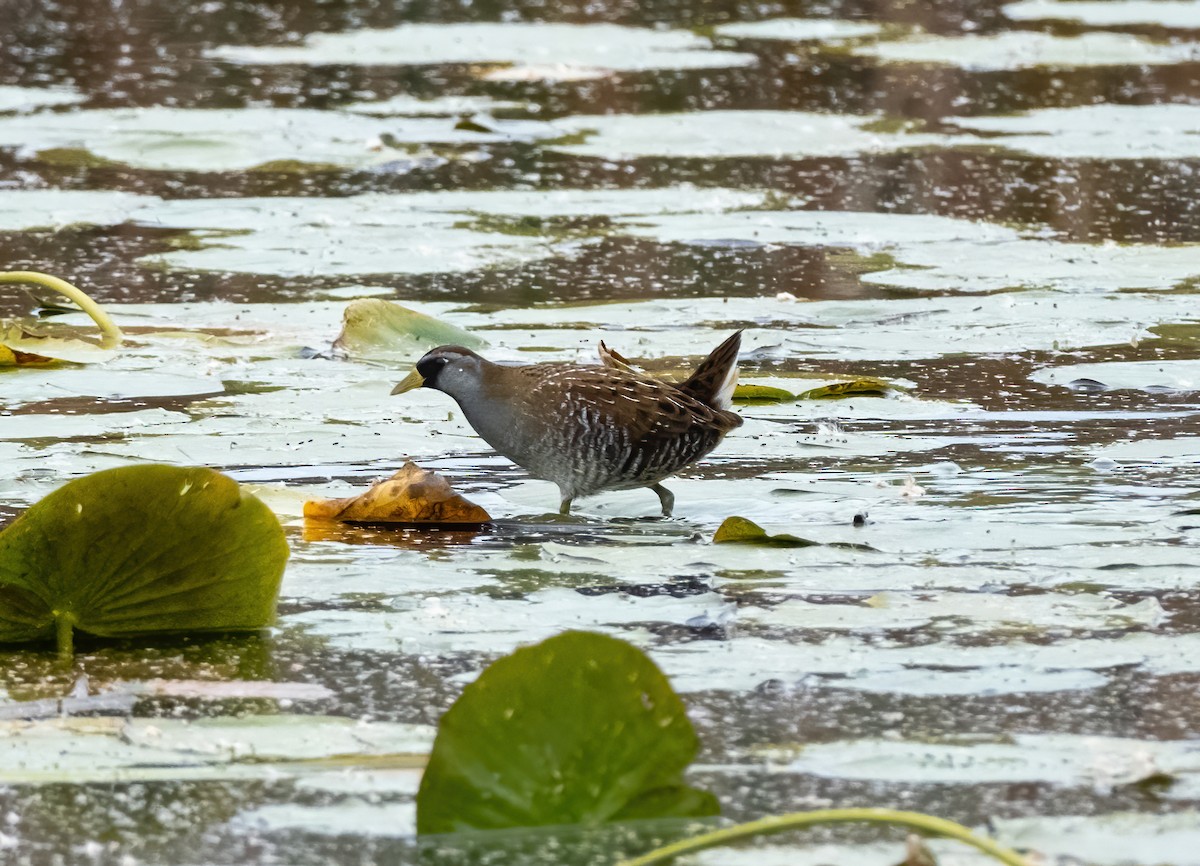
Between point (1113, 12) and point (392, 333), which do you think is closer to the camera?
point (392, 333)

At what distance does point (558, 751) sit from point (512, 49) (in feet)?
34.2

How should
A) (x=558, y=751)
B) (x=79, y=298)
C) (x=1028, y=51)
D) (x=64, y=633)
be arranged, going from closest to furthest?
(x=558, y=751) < (x=64, y=633) < (x=79, y=298) < (x=1028, y=51)

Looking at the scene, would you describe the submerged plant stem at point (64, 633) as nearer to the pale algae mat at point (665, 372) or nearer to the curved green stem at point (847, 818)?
the pale algae mat at point (665, 372)

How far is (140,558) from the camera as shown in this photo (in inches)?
132

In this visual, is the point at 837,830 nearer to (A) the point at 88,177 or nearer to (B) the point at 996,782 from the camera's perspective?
(B) the point at 996,782

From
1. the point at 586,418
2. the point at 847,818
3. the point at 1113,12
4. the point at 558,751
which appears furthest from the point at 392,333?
the point at 1113,12

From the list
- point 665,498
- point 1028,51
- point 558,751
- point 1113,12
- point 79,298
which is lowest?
point 665,498

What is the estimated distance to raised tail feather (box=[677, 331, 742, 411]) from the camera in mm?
4707

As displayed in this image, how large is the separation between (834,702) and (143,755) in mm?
1077

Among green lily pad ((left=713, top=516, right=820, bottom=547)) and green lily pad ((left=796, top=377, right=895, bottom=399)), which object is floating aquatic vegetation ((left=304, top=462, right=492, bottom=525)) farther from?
green lily pad ((left=796, top=377, right=895, bottom=399))

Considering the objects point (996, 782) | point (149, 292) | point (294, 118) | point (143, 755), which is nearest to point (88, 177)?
point (294, 118)

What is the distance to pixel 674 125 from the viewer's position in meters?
9.93

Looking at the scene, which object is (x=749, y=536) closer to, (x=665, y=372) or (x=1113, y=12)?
(x=665, y=372)

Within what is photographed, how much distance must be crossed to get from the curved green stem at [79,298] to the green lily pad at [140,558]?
136cm
